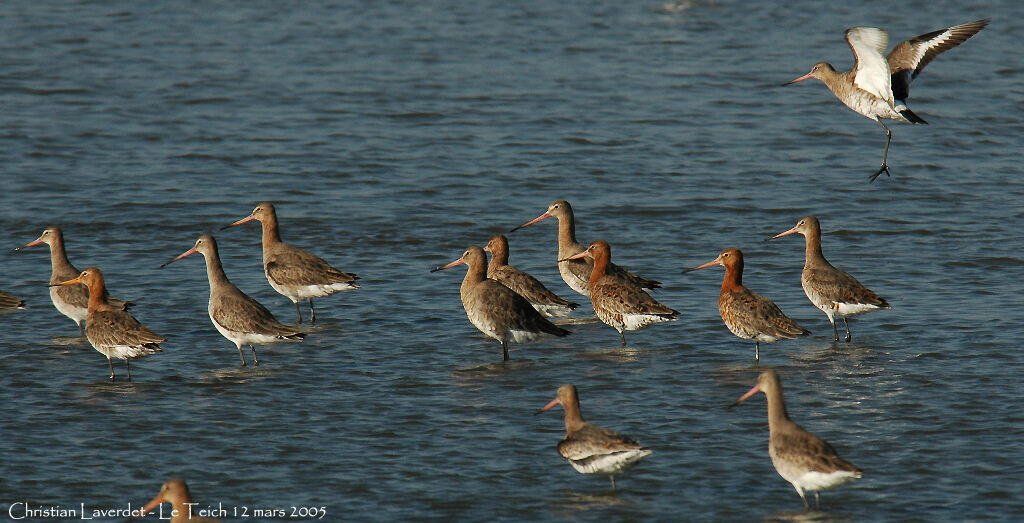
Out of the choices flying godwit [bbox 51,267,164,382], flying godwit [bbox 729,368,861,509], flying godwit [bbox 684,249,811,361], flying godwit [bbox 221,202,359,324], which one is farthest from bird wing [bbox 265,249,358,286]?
flying godwit [bbox 729,368,861,509]

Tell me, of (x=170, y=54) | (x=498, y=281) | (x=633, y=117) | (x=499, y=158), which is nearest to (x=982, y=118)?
(x=633, y=117)

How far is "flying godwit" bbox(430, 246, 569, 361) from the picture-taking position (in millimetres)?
11953

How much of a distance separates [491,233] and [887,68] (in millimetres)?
4733

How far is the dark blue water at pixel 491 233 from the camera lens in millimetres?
9266

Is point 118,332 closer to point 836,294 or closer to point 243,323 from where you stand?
point 243,323

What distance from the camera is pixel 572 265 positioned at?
554 inches

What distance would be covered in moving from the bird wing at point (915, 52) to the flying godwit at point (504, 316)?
213 inches

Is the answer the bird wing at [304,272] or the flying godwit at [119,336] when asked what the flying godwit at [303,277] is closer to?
the bird wing at [304,272]

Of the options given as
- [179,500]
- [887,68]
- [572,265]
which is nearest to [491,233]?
[572,265]

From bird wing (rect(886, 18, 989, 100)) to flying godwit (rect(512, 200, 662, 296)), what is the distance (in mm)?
3727

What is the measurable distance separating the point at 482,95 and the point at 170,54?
676 centimetres

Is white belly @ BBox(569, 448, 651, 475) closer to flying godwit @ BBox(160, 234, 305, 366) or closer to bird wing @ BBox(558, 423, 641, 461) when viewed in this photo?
bird wing @ BBox(558, 423, 641, 461)

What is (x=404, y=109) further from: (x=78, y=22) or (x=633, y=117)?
(x=78, y=22)

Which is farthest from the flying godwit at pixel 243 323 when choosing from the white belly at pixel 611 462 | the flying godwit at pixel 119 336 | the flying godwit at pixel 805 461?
the flying godwit at pixel 805 461
